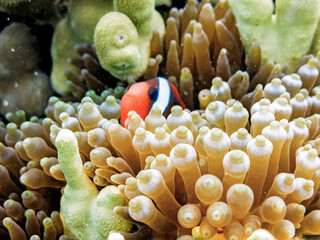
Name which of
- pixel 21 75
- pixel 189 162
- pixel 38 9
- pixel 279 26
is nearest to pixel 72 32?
pixel 38 9

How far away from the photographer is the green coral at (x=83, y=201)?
3.23 ft

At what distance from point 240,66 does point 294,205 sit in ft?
3.11

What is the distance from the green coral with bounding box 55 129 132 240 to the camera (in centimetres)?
98

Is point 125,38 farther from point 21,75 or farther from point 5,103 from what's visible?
point 5,103

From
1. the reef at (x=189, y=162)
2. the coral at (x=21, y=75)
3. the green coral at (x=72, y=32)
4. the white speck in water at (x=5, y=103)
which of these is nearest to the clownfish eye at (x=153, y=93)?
the reef at (x=189, y=162)

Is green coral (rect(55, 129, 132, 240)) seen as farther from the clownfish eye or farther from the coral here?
the coral

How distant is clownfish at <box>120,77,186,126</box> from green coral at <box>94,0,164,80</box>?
0.60ft

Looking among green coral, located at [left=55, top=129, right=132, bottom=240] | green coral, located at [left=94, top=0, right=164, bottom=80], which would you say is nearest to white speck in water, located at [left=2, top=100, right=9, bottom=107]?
green coral, located at [left=94, top=0, right=164, bottom=80]

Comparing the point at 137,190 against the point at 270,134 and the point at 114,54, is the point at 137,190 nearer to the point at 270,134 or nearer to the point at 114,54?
the point at 270,134

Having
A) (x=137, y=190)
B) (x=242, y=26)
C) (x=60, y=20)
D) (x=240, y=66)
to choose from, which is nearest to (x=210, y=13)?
(x=242, y=26)

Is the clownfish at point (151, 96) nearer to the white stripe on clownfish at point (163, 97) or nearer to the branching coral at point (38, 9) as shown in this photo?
the white stripe on clownfish at point (163, 97)

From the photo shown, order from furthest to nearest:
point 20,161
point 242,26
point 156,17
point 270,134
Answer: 1. point 156,17
2. point 242,26
3. point 20,161
4. point 270,134

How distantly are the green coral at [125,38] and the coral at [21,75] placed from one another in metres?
0.53

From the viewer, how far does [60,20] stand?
1892 millimetres
